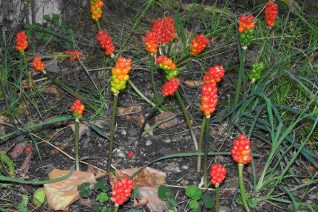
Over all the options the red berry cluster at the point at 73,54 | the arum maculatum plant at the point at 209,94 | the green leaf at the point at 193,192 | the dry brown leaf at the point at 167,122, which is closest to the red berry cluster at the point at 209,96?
the arum maculatum plant at the point at 209,94

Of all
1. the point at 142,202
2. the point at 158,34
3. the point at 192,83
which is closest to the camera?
the point at 142,202

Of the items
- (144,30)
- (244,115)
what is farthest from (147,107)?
(144,30)

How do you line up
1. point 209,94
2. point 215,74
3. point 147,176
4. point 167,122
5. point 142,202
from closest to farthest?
point 209,94, point 215,74, point 142,202, point 147,176, point 167,122

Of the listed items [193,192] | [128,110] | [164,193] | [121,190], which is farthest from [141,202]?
[128,110]

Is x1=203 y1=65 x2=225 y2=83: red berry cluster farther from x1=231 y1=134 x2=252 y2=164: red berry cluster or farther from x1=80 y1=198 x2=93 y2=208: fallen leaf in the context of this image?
x1=80 y1=198 x2=93 y2=208: fallen leaf

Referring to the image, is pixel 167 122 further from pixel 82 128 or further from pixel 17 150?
pixel 17 150

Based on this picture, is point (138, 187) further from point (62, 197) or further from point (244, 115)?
point (244, 115)
